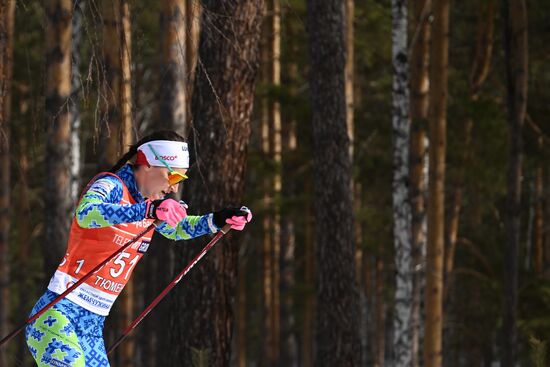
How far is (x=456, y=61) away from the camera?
24828 millimetres

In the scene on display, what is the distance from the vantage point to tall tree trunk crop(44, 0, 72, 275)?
1109 cm

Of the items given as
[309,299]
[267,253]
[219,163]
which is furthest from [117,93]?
[309,299]

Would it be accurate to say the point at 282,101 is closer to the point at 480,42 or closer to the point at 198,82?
the point at 480,42

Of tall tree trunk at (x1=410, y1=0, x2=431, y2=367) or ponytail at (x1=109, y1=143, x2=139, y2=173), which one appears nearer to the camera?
ponytail at (x1=109, y1=143, x2=139, y2=173)

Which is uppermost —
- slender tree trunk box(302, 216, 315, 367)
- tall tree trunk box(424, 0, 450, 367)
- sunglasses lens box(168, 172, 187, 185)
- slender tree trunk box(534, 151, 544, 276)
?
sunglasses lens box(168, 172, 187, 185)

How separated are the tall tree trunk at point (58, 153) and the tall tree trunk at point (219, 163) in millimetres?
3126

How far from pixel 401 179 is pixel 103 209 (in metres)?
11.1

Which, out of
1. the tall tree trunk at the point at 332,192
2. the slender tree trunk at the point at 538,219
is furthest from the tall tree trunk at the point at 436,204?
the slender tree trunk at the point at 538,219

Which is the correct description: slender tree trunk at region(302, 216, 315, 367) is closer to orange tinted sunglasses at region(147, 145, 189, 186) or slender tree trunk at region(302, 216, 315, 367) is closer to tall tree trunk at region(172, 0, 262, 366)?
tall tree trunk at region(172, 0, 262, 366)

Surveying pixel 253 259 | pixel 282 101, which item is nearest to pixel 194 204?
pixel 282 101

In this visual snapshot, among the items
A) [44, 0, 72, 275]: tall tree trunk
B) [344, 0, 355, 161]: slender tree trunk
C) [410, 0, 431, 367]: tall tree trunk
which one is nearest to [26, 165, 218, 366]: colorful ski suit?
[44, 0, 72, 275]: tall tree trunk

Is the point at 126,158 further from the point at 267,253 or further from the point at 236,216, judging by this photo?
the point at 267,253

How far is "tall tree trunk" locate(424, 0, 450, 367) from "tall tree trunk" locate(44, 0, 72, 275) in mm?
6009

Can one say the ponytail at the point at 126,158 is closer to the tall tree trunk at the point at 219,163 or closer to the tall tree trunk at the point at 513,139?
the tall tree trunk at the point at 219,163
